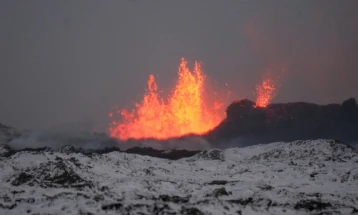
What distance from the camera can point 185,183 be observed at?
3740 inches

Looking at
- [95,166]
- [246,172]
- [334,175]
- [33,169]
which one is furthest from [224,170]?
[33,169]

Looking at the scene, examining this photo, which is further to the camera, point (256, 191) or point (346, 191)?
point (346, 191)

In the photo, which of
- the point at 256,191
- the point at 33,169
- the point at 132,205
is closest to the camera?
the point at 132,205

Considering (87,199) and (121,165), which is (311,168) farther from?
(87,199)

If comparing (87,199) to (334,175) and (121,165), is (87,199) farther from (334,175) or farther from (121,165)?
(334,175)

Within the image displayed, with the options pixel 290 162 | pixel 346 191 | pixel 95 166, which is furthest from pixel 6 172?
pixel 290 162

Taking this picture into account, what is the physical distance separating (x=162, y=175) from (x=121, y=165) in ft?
44.3

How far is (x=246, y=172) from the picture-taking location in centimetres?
11875

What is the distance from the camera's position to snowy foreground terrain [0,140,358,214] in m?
61.6

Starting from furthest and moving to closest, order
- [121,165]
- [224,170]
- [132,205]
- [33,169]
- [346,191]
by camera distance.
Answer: [224,170], [121,165], [33,169], [346,191], [132,205]

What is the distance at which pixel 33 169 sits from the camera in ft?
303

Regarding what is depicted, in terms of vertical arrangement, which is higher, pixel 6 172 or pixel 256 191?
pixel 6 172

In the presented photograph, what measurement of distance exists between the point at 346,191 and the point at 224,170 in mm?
51200

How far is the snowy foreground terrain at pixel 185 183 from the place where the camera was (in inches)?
2425
